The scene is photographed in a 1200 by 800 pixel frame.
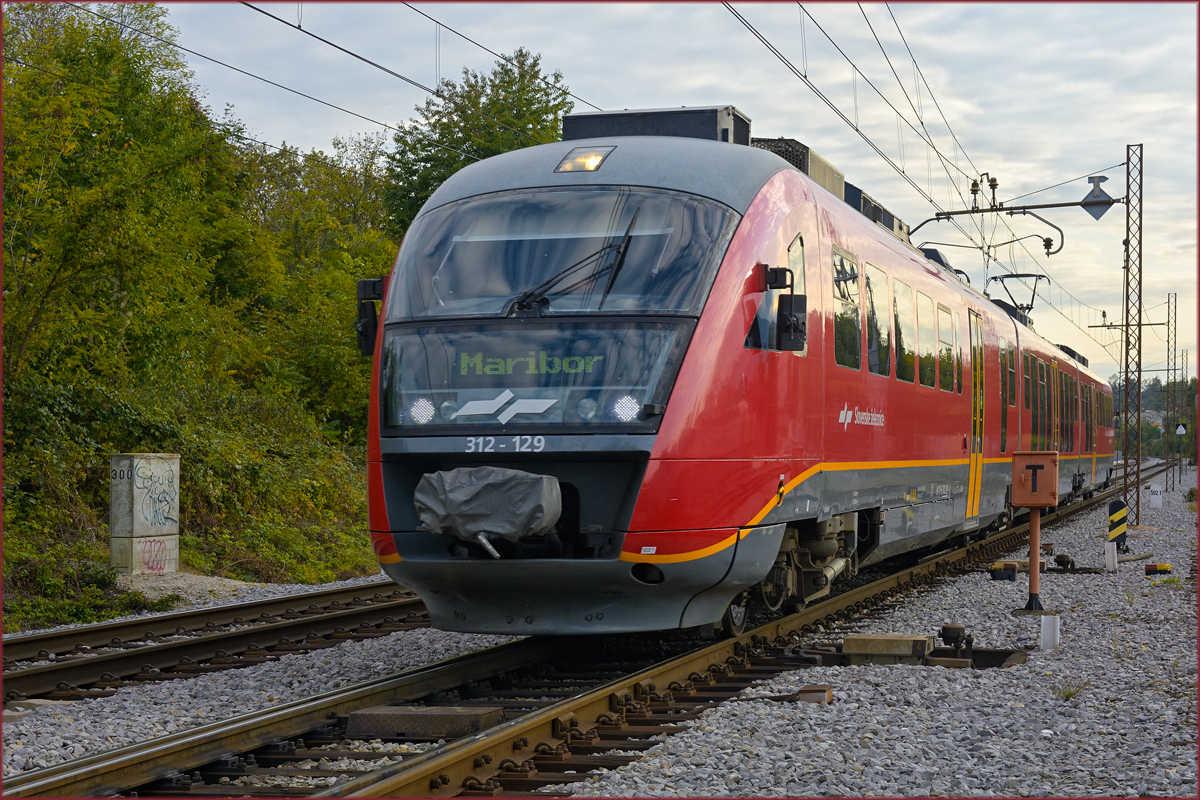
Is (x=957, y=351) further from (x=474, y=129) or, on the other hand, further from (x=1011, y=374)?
(x=474, y=129)

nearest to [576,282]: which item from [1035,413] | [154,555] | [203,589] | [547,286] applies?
[547,286]

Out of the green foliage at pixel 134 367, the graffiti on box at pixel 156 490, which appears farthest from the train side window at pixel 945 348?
the graffiti on box at pixel 156 490

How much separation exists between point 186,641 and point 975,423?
9866mm

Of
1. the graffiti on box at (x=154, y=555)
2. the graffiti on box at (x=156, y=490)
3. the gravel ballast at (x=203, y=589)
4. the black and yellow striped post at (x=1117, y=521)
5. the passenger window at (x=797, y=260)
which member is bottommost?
the gravel ballast at (x=203, y=589)

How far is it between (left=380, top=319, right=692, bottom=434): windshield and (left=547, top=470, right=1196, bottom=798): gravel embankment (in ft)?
6.05

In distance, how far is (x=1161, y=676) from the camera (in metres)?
8.11

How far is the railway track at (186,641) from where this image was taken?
8082mm

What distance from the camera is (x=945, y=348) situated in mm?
13648

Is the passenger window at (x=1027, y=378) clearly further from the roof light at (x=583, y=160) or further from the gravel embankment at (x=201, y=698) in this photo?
the roof light at (x=583, y=160)

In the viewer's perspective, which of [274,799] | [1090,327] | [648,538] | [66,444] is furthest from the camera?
[1090,327]

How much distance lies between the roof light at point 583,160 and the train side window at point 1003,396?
10407mm

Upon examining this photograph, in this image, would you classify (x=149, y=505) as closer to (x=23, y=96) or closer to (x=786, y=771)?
(x=23, y=96)

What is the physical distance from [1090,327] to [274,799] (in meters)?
58.2

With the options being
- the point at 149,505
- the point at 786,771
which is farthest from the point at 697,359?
the point at 149,505
